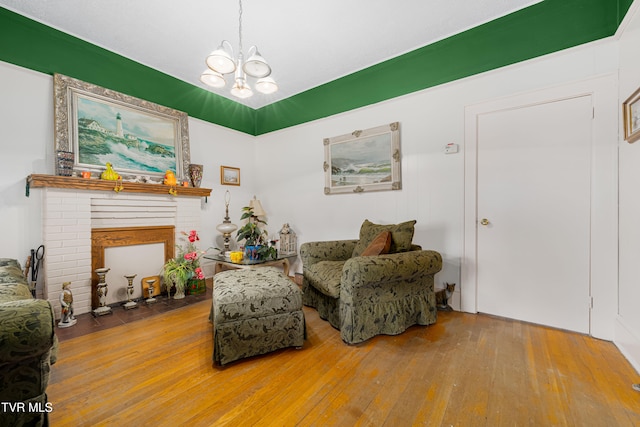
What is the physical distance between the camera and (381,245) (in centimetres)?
235

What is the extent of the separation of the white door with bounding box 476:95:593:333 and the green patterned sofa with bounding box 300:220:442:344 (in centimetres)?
68

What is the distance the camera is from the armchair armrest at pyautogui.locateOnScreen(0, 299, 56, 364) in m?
0.79

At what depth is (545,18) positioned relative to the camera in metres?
2.24

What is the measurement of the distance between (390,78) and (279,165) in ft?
6.79

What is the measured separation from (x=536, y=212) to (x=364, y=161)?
1799 mm

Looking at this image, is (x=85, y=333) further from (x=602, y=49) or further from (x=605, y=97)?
(x=602, y=49)

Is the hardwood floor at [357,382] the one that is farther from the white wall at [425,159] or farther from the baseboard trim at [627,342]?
the white wall at [425,159]

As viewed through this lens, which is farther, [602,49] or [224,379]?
[602,49]

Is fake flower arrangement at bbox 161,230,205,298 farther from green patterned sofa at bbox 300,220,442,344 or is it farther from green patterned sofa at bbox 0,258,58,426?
green patterned sofa at bbox 0,258,58,426

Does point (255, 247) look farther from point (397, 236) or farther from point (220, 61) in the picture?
point (220, 61)

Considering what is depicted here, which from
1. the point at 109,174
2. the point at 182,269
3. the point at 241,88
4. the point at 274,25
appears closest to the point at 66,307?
the point at 182,269

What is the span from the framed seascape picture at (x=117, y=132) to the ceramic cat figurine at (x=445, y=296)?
351 cm

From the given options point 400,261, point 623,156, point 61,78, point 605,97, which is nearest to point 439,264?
point 400,261

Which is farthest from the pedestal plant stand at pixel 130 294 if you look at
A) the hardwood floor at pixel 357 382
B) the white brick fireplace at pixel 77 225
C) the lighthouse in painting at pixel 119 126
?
the lighthouse in painting at pixel 119 126
